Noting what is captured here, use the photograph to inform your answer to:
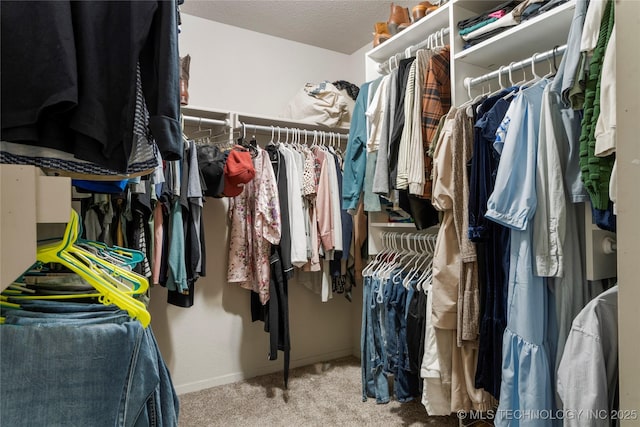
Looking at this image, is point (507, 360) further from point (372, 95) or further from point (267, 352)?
point (267, 352)

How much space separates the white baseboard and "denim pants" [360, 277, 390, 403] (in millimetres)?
892

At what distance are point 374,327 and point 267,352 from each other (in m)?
1.04

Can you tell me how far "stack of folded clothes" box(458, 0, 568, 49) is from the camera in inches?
57.4

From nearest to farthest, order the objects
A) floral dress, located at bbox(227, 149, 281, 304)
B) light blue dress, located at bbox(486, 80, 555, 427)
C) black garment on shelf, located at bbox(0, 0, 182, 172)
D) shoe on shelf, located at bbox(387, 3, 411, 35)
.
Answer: black garment on shelf, located at bbox(0, 0, 182, 172) < light blue dress, located at bbox(486, 80, 555, 427) < shoe on shelf, located at bbox(387, 3, 411, 35) < floral dress, located at bbox(227, 149, 281, 304)

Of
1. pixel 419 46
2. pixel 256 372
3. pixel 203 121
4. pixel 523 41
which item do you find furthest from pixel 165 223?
pixel 523 41

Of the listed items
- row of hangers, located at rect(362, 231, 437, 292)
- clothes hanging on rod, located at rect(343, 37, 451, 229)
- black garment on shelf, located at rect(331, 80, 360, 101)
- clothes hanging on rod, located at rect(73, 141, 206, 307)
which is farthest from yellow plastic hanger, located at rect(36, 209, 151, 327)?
black garment on shelf, located at rect(331, 80, 360, 101)

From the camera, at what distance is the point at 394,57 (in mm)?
2080

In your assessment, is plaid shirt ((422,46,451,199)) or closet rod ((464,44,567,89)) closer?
closet rod ((464,44,567,89))

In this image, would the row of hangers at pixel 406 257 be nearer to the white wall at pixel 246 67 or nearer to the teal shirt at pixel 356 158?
the teal shirt at pixel 356 158

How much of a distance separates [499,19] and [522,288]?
42.1 inches

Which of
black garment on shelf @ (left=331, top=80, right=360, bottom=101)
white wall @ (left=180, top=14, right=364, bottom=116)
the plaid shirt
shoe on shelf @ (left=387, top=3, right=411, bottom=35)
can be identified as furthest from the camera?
black garment on shelf @ (left=331, top=80, right=360, bottom=101)

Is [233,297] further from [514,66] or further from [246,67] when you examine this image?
[514,66]

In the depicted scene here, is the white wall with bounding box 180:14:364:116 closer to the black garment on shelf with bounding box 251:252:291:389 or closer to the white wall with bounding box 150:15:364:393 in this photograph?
the white wall with bounding box 150:15:364:393

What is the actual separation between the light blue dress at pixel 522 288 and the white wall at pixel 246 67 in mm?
1901
